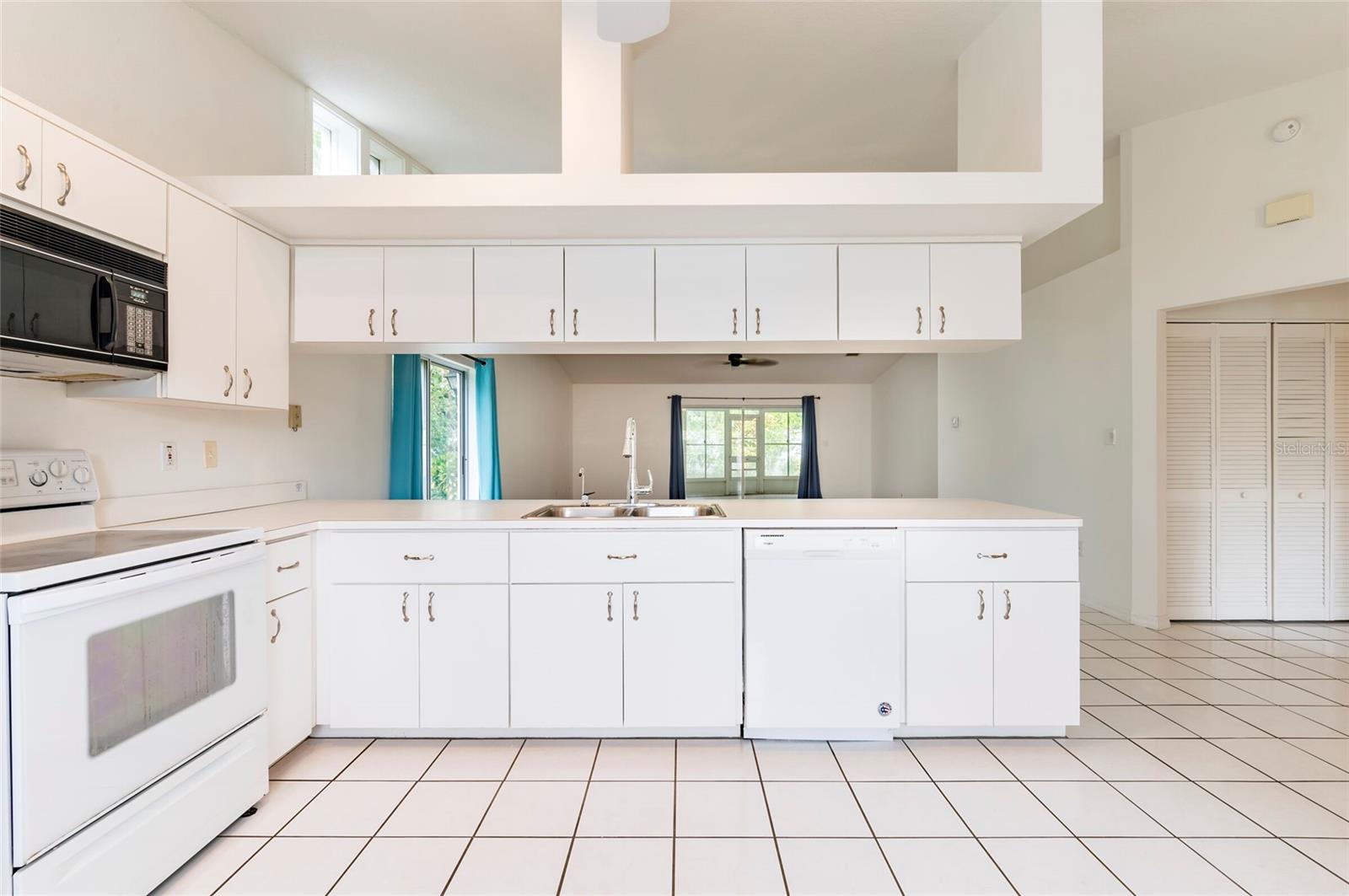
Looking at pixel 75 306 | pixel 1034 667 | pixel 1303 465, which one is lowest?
pixel 1034 667

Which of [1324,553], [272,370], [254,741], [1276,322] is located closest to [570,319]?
[272,370]

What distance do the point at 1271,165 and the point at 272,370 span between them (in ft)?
17.4

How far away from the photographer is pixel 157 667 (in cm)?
159

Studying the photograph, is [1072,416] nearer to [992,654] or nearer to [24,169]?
[992,654]

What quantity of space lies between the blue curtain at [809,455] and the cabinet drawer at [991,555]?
6.58m

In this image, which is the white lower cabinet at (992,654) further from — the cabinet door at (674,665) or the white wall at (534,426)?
the white wall at (534,426)

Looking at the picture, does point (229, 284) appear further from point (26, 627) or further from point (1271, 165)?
point (1271, 165)

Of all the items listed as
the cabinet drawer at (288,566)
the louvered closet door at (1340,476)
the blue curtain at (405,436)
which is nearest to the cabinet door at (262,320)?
the cabinet drawer at (288,566)

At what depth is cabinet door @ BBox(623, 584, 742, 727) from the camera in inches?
93.4

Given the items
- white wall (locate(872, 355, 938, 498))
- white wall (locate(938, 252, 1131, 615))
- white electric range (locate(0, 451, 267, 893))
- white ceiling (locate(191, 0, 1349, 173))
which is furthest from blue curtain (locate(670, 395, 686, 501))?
white electric range (locate(0, 451, 267, 893))

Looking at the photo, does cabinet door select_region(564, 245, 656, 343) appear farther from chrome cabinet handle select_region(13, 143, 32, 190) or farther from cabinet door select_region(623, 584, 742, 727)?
chrome cabinet handle select_region(13, 143, 32, 190)

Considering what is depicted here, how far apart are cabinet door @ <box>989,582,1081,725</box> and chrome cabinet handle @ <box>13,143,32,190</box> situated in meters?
3.28

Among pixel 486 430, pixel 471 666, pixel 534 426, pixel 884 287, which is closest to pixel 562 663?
pixel 471 666

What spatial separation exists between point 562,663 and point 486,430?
328 cm
